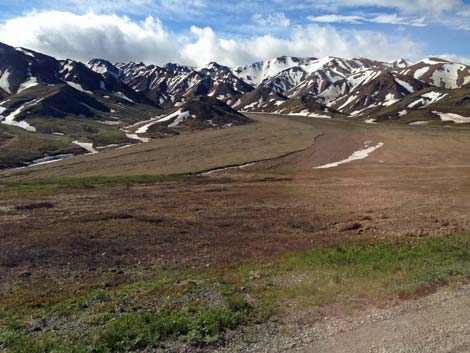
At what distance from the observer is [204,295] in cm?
1717

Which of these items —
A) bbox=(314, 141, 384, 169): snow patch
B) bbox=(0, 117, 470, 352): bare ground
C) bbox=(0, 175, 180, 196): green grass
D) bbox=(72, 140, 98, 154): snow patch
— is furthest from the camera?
bbox=(72, 140, 98, 154): snow patch

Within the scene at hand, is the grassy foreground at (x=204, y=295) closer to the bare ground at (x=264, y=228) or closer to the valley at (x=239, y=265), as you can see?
the valley at (x=239, y=265)

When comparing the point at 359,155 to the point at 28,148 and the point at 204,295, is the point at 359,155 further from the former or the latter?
the point at 28,148

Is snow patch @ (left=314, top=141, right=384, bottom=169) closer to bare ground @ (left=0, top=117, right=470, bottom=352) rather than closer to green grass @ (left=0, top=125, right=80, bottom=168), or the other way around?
bare ground @ (left=0, top=117, right=470, bottom=352)

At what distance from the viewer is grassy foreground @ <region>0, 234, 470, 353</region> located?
13445 millimetres

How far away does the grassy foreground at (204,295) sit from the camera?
44.1 ft

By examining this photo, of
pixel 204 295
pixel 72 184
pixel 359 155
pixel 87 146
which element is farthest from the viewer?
pixel 87 146

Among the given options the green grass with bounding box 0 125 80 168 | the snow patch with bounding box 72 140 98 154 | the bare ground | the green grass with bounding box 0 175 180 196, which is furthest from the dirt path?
the snow patch with bounding box 72 140 98 154

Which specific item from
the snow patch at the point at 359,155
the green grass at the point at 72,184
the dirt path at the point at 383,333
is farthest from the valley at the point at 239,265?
the snow patch at the point at 359,155

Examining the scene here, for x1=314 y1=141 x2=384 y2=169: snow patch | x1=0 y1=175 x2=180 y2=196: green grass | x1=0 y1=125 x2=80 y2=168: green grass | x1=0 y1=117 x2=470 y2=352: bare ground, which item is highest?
x1=0 y1=117 x2=470 y2=352: bare ground

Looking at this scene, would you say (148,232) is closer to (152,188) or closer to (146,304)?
(146,304)

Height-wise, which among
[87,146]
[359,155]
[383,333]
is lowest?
[359,155]

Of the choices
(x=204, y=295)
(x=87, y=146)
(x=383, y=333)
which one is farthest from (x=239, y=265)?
(x=87, y=146)

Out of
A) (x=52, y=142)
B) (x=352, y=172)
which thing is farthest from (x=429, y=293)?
(x=52, y=142)
